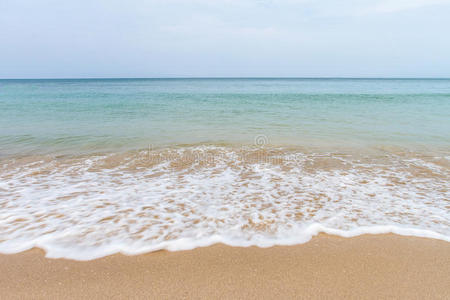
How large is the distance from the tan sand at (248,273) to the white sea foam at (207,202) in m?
0.18

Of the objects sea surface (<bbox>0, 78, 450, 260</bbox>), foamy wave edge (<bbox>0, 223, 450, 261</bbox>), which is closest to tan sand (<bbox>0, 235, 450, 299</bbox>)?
foamy wave edge (<bbox>0, 223, 450, 261</bbox>)

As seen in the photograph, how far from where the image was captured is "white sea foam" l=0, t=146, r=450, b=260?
2881 millimetres

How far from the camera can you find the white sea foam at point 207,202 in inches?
113

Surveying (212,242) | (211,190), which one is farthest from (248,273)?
(211,190)

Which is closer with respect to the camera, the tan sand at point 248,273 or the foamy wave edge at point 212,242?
the tan sand at point 248,273

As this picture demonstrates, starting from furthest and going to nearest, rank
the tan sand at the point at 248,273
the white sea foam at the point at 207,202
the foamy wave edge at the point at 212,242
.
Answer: the white sea foam at the point at 207,202, the foamy wave edge at the point at 212,242, the tan sand at the point at 248,273

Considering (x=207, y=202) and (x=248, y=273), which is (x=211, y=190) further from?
(x=248, y=273)

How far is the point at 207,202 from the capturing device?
379 centimetres

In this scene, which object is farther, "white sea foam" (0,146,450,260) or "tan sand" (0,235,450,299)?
"white sea foam" (0,146,450,260)

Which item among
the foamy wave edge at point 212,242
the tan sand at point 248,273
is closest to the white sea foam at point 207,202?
the foamy wave edge at point 212,242

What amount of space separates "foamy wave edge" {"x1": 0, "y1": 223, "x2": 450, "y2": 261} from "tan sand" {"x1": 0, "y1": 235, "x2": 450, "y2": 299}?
8cm

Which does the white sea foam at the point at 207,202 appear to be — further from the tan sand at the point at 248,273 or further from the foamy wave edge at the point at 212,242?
the tan sand at the point at 248,273

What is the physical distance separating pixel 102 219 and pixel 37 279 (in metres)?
1.06

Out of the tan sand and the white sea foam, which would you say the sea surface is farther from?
the tan sand
